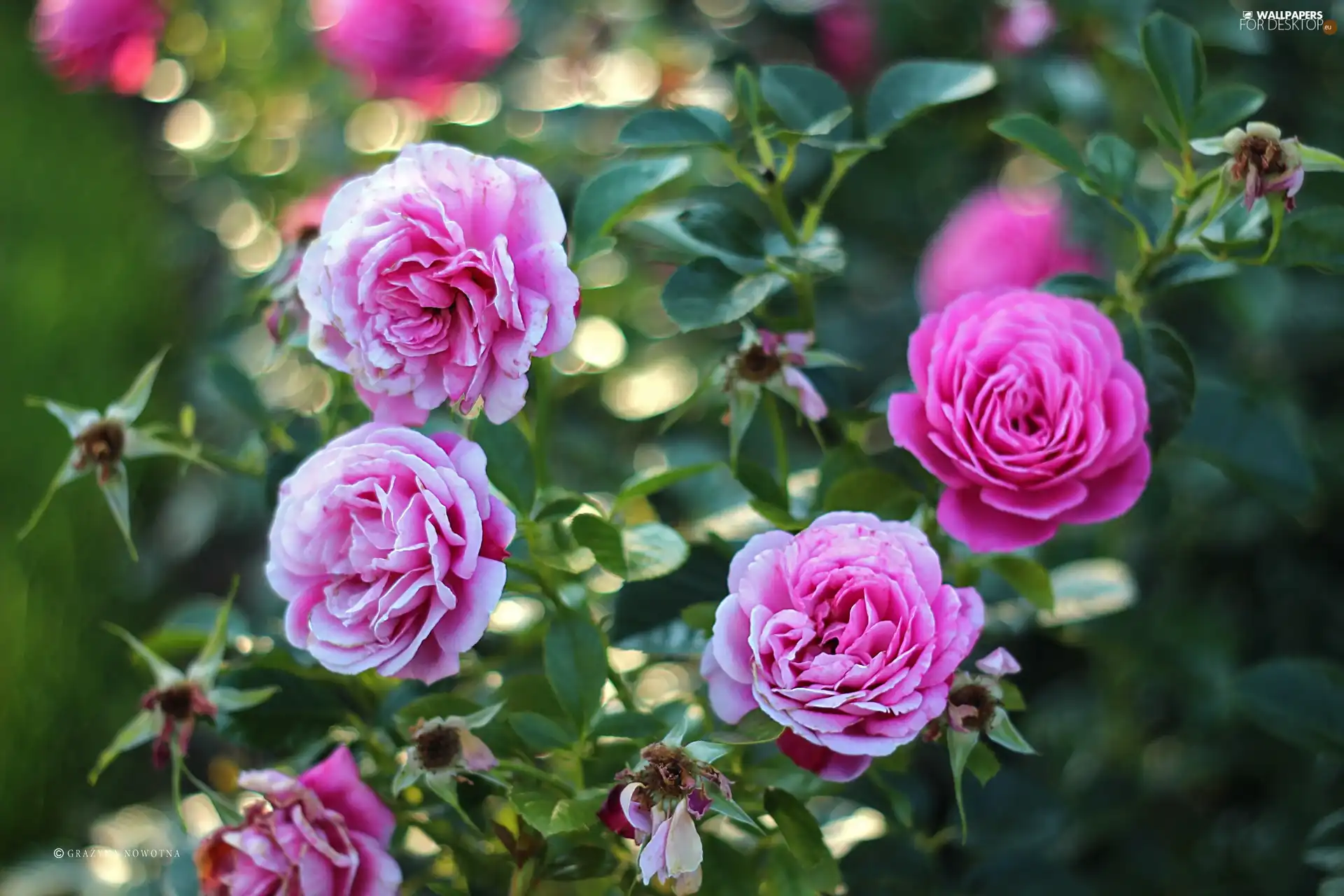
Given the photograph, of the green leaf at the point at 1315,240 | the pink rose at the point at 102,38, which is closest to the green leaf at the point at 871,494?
the green leaf at the point at 1315,240

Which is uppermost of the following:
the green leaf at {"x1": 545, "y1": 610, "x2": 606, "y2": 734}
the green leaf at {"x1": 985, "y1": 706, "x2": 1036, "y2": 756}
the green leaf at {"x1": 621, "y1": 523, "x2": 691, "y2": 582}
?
the green leaf at {"x1": 985, "y1": 706, "x2": 1036, "y2": 756}

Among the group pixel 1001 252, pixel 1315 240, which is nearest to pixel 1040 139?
pixel 1315 240

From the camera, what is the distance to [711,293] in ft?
2.14

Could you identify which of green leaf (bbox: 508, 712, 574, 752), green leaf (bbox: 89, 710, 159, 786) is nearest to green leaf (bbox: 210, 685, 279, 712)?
green leaf (bbox: 89, 710, 159, 786)

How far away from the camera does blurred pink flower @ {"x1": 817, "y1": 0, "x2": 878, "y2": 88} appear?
143 centimetres

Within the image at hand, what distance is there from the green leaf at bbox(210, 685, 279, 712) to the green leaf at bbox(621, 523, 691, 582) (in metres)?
0.22

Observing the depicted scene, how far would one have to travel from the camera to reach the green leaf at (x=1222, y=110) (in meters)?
0.67

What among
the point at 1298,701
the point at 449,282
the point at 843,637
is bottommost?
the point at 1298,701

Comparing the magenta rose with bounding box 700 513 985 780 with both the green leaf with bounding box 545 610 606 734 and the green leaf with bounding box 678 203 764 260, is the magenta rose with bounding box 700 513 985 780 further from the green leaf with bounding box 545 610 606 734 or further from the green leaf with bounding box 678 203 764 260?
the green leaf with bounding box 678 203 764 260

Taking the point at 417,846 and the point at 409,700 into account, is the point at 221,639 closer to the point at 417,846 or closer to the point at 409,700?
the point at 409,700

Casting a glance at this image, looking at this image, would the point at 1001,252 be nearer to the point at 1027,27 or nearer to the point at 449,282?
the point at 1027,27

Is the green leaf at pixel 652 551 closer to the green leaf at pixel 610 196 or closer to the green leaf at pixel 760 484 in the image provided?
the green leaf at pixel 760 484

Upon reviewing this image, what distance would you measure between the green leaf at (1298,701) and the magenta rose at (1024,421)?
1.02ft

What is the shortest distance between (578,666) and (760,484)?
0.15 meters
